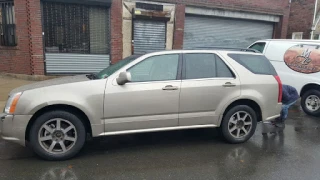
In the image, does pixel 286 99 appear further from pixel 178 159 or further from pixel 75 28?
pixel 75 28

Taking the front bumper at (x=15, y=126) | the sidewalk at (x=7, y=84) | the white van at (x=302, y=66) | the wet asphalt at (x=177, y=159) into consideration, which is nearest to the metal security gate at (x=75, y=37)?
the sidewalk at (x=7, y=84)

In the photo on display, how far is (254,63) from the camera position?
16.5ft

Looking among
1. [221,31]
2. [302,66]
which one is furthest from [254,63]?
[221,31]

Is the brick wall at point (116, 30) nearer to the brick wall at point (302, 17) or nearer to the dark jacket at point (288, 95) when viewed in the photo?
the dark jacket at point (288, 95)

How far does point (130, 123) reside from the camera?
4.23 metres

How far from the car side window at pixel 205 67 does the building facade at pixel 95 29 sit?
21.6ft

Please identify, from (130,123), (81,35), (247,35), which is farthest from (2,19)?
(247,35)

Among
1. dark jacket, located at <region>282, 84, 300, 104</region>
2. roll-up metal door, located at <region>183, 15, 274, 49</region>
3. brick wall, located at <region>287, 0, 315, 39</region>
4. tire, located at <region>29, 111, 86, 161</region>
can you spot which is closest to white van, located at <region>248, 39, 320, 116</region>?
dark jacket, located at <region>282, 84, 300, 104</region>

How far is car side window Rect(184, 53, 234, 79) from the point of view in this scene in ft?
15.1

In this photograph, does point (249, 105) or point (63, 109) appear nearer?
point (63, 109)

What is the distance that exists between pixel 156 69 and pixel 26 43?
7522 mm

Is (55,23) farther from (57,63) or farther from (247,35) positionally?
(247,35)

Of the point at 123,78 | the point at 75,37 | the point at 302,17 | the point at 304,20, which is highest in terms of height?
the point at 302,17

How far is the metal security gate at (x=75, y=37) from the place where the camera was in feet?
33.5
